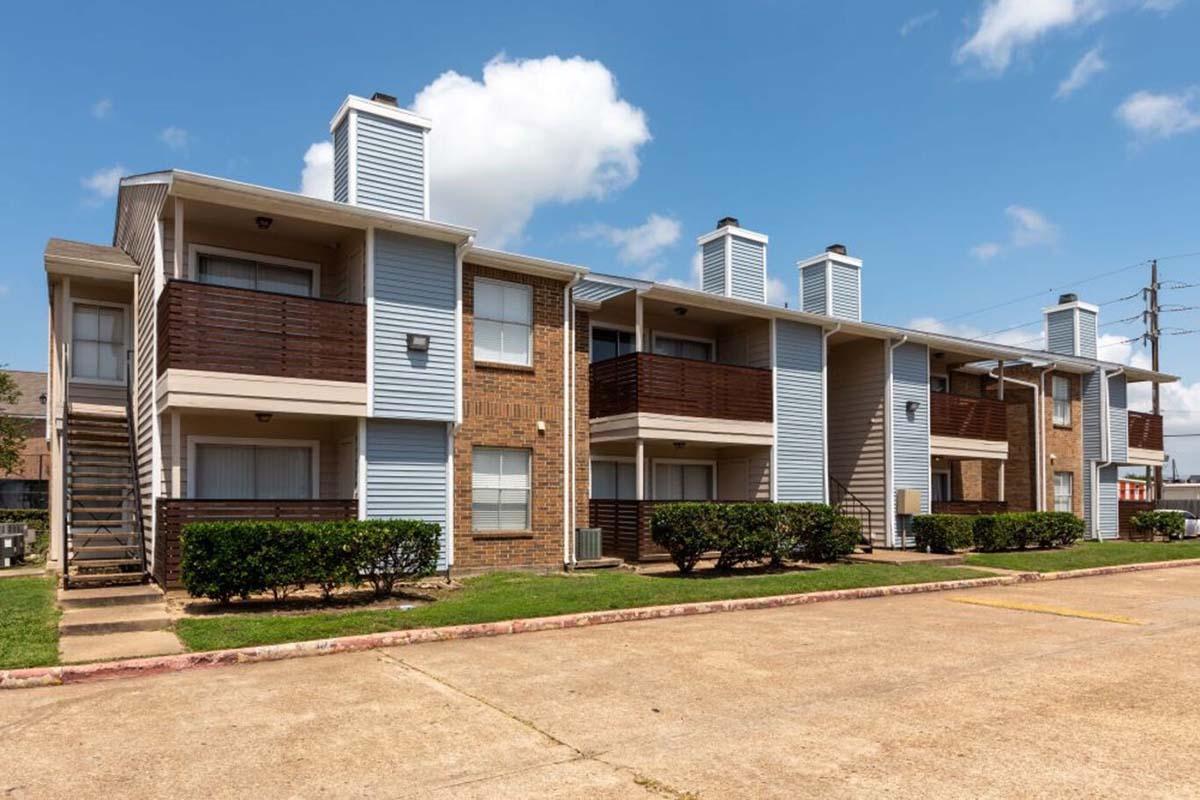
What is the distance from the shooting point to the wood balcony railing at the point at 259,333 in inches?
497

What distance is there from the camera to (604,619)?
11.5 meters

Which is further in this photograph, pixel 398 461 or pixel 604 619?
pixel 398 461

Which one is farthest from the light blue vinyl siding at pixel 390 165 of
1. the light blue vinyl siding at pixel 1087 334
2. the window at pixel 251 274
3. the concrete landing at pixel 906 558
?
the light blue vinyl siding at pixel 1087 334

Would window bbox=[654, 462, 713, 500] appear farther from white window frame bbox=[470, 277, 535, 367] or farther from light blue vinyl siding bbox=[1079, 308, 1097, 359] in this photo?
light blue vinyl siding bbox=[1079, 308, 1097, 359]

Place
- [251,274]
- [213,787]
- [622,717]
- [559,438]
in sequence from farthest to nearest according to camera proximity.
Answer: [559,438]
[251,274]
[622,717]
[213,787]

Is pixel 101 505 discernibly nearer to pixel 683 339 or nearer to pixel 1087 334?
pixel 683 339

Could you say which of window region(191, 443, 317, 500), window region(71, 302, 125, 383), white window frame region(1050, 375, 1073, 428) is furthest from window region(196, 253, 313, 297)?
white window frame region(1050, 375, 1073, 428)

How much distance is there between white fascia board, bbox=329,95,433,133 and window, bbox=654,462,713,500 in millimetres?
9238

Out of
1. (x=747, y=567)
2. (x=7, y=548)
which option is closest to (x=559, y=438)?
(x=747, y=567)

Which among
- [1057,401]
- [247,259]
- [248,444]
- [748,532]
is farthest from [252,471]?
[1057,401]

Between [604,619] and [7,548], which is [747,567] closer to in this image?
[604,619]

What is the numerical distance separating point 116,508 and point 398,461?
4.58m

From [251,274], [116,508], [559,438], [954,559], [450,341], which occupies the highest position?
[251,274]

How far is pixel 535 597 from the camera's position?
1242cm
